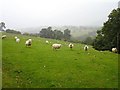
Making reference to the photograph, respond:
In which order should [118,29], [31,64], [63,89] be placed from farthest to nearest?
[118,29] → [31,64] → [63,89]

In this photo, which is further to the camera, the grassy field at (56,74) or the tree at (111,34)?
the tree at (111,34)

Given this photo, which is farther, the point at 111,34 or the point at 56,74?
the point at 111,34

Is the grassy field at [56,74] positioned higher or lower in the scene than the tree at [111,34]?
lower

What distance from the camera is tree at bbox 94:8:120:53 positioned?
58.5 metres

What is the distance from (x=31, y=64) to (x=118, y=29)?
109 ft

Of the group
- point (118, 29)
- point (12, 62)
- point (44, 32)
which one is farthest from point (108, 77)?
point (44, 32)

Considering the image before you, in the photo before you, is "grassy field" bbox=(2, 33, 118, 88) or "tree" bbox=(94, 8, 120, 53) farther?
"tree" bbox=(94, 8, 120, 53)

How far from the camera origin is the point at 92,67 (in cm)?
3019

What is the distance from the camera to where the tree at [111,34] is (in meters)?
58.5

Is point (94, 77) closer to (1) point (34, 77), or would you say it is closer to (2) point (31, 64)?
(1) point (34, 77)

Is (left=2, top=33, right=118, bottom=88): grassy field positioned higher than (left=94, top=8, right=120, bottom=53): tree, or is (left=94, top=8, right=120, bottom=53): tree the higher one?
(left=94, top=8, right=120, bottom=53): tree

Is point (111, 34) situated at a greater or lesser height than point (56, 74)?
greater

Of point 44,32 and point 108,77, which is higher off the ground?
point 44,32

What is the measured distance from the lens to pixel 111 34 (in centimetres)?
6034
